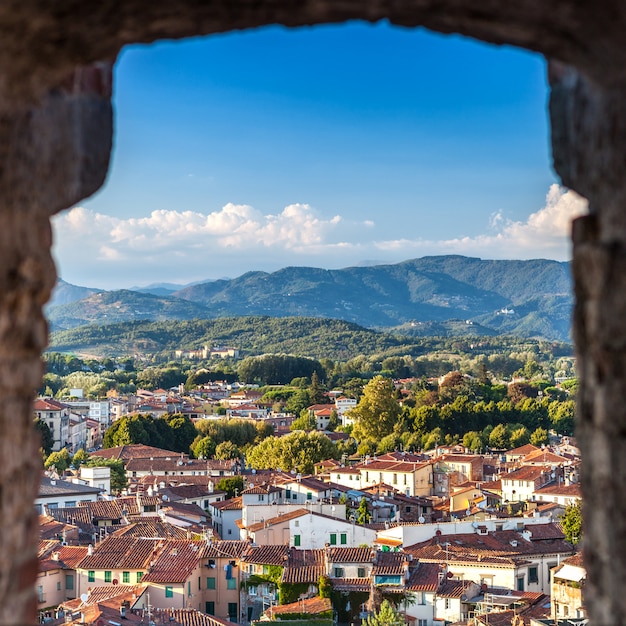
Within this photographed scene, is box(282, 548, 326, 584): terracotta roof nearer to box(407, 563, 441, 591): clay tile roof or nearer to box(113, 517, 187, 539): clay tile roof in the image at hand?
box(407, 563, 441, 591): clay tile roof

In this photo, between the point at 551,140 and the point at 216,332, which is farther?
the point at 216,332

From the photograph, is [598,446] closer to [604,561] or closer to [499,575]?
[604,561]

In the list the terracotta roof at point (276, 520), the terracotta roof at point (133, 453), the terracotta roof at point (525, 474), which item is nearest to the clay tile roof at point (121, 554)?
the terracotta roof at point (276, 520)

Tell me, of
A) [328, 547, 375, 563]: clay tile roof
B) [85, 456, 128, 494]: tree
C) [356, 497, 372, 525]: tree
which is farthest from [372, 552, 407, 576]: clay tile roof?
[85, 456, 128, 494]: tree

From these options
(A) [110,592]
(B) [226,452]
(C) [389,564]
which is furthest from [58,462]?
(C) [389,564]

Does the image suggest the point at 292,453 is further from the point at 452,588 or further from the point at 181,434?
the point at 452,588

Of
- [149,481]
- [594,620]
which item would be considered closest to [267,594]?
[149,481]

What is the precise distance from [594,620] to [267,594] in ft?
69.2

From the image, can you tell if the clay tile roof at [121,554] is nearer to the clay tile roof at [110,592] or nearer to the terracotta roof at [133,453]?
the clay tile roof at [110,592]

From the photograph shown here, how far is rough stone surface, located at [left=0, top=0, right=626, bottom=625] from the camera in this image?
6.82 ft

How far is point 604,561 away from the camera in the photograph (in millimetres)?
2189

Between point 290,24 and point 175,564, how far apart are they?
842 inches

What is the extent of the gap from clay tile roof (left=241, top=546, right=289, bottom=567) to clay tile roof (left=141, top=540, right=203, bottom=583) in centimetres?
116

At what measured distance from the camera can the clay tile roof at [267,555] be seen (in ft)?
74.7
